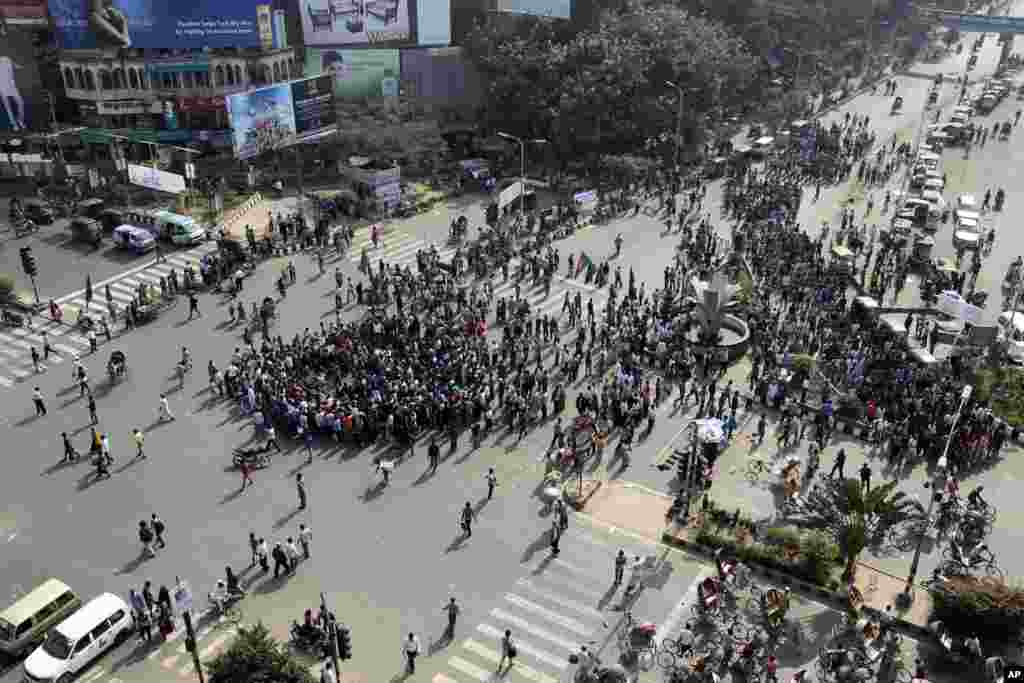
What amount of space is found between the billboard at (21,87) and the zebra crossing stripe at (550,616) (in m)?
57.4

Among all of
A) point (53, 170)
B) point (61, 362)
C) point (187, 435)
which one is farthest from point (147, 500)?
point (53, 170)

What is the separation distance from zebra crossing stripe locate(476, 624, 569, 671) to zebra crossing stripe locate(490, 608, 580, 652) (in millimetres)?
435

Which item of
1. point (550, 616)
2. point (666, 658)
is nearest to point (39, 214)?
point (550, 616)

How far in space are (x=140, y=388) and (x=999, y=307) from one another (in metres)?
43.9

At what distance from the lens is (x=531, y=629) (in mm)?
27953

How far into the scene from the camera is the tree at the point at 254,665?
77.8 ft

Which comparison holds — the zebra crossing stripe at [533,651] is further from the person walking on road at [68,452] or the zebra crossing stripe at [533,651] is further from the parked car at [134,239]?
the parked car at [134,239]

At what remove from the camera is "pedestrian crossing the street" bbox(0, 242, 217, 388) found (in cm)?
4266

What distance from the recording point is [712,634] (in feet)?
91.0

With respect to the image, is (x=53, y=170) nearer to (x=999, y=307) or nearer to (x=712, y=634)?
(x=712, y=634)

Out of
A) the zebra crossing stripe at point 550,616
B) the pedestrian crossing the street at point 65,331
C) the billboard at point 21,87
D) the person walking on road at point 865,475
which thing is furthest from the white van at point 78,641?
the billboard at point 21,87

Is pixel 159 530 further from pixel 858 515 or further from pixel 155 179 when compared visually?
pixel 155 179

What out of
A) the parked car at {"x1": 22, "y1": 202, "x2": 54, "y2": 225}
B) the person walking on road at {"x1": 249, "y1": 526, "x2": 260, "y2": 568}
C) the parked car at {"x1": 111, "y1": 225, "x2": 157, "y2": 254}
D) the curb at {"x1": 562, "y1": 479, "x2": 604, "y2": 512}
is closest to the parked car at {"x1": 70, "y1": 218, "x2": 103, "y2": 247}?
the parked car at {"x1": 111, "y1": 225, "x2": 157, "y2": 254}

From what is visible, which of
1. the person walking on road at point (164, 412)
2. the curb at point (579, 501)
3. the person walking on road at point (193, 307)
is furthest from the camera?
the person walking on road at point (193, 307)
